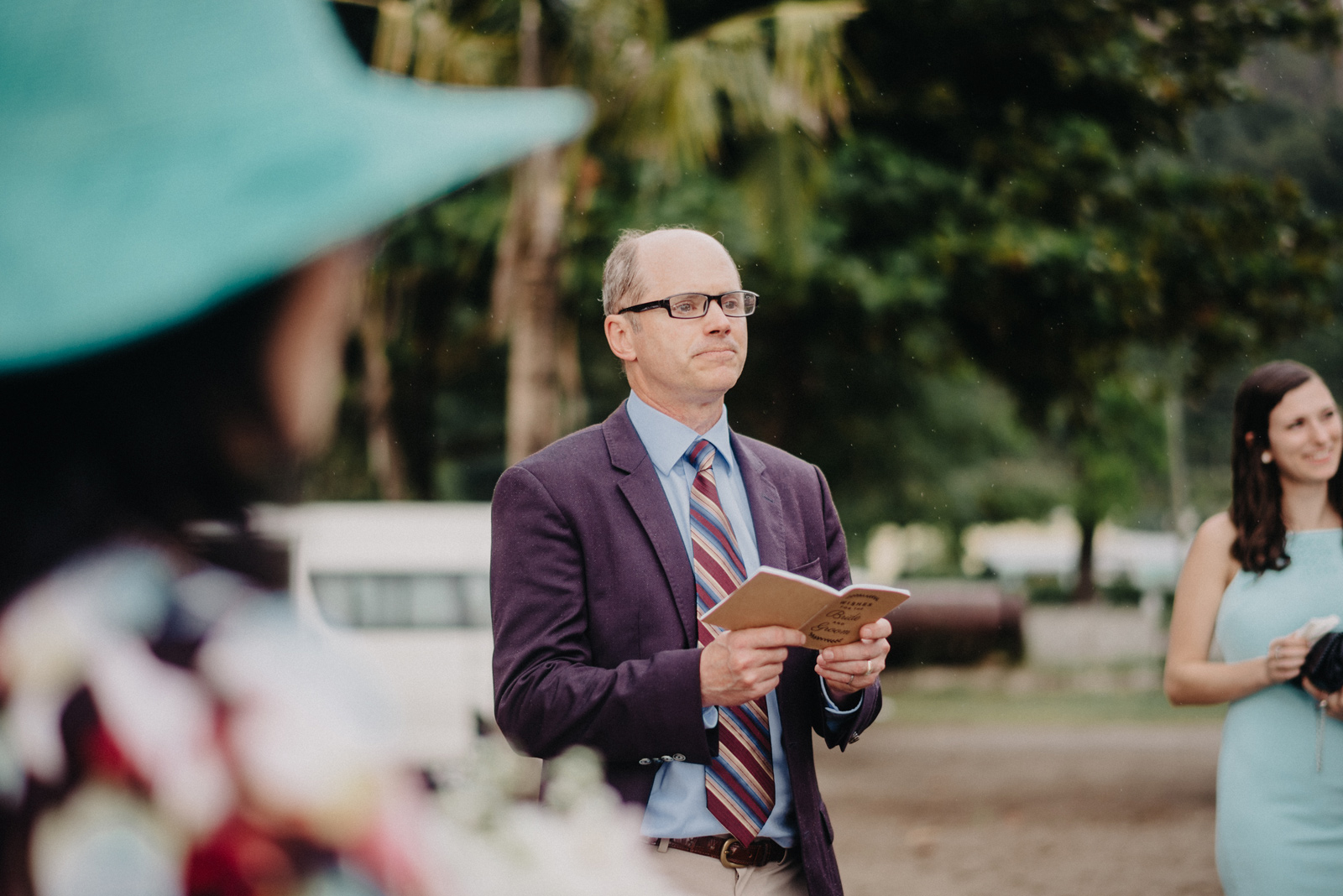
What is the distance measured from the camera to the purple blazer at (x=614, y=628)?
1959mm

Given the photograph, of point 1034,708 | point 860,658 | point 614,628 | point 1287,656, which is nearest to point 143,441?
point 614,628

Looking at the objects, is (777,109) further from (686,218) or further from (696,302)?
(696,302)

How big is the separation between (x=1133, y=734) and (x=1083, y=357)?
5.27 m

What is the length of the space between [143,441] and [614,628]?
1.08m

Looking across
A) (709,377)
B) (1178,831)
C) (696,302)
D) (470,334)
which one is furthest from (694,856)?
(470,334)

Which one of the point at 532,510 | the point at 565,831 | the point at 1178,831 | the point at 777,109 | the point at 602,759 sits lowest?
the point at 1178,831

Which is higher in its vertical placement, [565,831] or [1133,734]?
[565,831]

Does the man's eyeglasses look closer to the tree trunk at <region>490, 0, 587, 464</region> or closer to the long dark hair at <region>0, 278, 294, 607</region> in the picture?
the long dark hair at <region>0, 278, 294, 607</region>

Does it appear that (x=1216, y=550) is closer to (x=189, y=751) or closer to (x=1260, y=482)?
(x=1260, y=482)

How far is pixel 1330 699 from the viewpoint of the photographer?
2922 mm

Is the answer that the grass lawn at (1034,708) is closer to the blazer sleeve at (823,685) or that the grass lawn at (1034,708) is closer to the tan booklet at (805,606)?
the blazer sleeve at (823,685)

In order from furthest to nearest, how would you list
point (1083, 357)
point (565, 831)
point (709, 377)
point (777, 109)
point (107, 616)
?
point (1083, 357)
point (777, 109)
point (709, 377)
point (565, 831)
point (107, 616)

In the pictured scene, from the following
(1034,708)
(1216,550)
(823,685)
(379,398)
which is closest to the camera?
(823,685)

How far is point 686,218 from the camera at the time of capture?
27.3 ft
